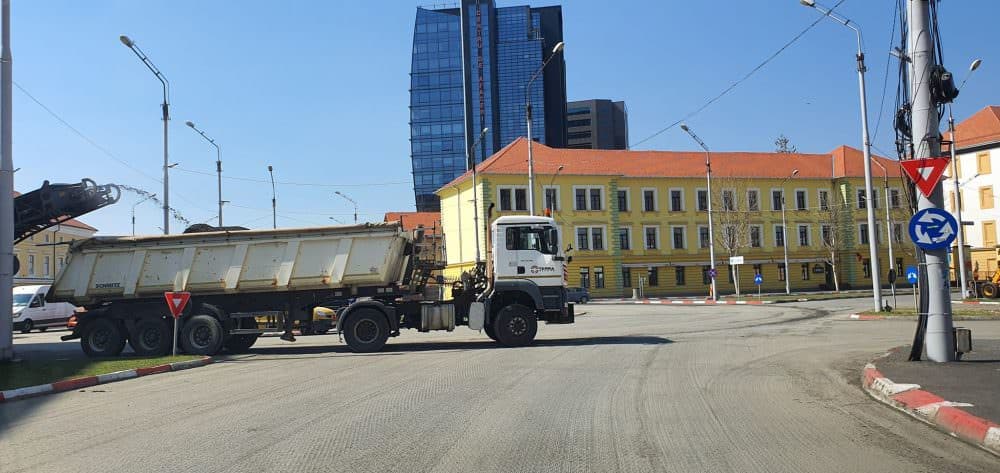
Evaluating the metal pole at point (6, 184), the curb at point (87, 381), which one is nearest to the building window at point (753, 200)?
the curb at point (87, 381)

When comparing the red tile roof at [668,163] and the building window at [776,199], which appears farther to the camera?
the building window at [776,199]

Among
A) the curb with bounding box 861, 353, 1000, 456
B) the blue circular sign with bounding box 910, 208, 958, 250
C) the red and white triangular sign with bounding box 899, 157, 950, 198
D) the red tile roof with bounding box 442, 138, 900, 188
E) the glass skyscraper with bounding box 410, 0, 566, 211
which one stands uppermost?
the glass skyscraper with bounding box 410, 0, 566, 211

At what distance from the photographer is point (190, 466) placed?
6.68 metres

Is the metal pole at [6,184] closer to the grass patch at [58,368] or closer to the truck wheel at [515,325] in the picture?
the grass patch at [58,368]

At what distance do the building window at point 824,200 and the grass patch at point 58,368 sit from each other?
218 feet

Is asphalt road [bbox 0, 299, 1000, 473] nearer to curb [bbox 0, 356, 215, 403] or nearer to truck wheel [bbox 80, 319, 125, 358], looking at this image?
curb [bbox 0, 356, 215, 403]

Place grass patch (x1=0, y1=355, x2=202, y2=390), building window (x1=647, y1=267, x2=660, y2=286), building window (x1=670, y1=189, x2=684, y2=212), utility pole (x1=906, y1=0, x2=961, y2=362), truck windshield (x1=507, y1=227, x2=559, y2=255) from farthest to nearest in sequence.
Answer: building window (x1=670, y1=189, x2=684, y2=212) → building window (x1=647, y1=267, x2=660, y2=286) → truck windshield (x1=507, y1=227, x2=559, y2=255) → grass patch (x1=0, y1=355, x2=202, y2=390) → utility pole (x1=906, y1=0, x2=961, y2=362)

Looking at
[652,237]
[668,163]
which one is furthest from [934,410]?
[668,163]

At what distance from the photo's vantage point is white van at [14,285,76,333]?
37031 millimetres

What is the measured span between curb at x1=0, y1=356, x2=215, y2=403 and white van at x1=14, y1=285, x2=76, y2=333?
82.9 ft

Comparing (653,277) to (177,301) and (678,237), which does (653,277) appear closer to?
(678,237)

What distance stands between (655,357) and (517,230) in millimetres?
5154

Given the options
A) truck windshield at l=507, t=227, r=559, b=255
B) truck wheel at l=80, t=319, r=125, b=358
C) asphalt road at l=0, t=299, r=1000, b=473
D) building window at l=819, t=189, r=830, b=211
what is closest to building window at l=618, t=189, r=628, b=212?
building window at l=819, t=189, r=830, b=211

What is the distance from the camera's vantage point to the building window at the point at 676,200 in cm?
7000
